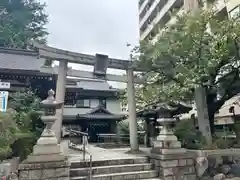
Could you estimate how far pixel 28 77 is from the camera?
11.7 meters

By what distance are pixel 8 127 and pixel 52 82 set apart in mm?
6068

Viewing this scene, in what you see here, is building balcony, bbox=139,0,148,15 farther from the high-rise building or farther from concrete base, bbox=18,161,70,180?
concrete base, bbox=18,161,70,180

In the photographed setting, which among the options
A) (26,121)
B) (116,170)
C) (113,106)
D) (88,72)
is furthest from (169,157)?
(113,106)

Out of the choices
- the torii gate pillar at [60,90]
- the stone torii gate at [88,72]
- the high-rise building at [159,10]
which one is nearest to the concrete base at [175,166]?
the stone torii gate at [88,72]

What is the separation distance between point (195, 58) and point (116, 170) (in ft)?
17.0

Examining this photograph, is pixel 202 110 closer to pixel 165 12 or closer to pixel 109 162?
pixel 109 162

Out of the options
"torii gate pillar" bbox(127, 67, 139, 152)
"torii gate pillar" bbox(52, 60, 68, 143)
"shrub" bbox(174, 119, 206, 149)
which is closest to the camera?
"torii gate pillar" bbox(52, 60, 68, 143)

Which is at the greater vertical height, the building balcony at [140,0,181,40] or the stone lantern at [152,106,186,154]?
the building balcony at [140,0,181,40]

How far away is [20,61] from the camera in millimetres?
Answer: 14125

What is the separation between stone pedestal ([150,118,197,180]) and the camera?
6750mm

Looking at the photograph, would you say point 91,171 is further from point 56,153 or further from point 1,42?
point 1,42

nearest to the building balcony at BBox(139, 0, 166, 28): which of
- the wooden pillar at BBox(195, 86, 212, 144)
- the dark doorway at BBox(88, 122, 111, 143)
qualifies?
the dark doorway at BBox(88, 122, 111, 143)

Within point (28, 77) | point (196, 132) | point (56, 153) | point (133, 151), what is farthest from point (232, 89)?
point (28, 77)

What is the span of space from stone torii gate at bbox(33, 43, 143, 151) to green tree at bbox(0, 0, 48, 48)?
53.7ft
